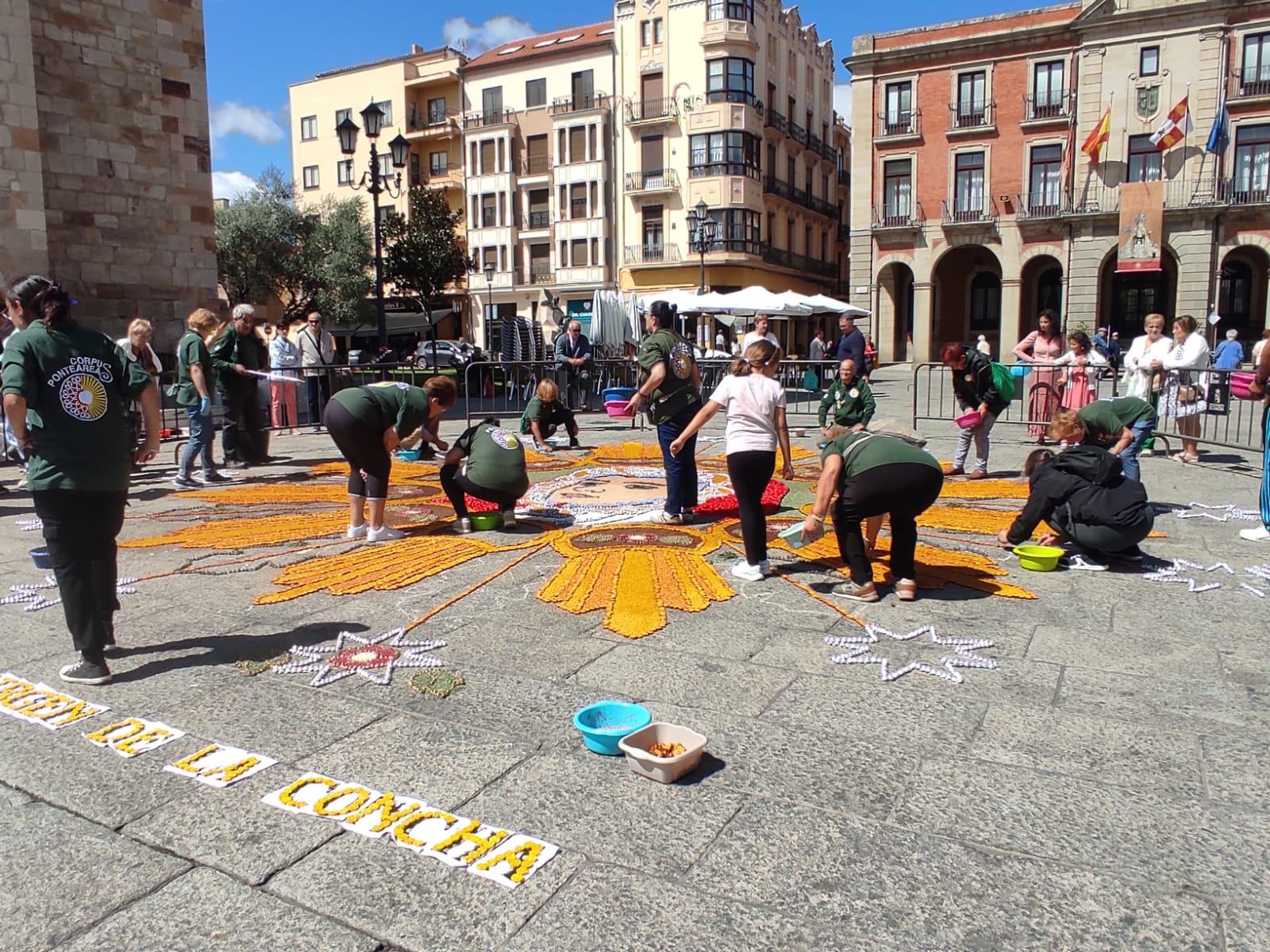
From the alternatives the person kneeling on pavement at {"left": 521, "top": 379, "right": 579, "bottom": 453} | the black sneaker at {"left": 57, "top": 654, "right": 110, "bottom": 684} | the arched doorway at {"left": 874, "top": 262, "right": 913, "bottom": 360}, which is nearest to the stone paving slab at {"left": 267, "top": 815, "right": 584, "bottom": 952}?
the black sneaker at {"left": 57, "top": 654, "right": 110, "bottom": 684}

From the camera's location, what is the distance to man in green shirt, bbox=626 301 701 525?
7078mm

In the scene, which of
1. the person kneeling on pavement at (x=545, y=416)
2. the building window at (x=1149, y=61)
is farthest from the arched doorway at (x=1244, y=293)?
the person kneeling on pavement at (x=545, y=416)

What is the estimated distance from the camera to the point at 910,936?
2.38m

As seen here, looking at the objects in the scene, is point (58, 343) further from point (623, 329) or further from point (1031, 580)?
point (623, 329)

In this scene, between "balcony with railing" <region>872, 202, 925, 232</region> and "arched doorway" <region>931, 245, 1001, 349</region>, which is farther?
"arched doorway" <region>931, 245, 1001, 349</region>

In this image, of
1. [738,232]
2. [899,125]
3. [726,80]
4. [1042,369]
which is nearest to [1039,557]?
[1042,369]

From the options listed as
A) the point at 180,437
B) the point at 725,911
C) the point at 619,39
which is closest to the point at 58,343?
the point at 725,911

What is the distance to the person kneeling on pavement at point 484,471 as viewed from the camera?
6.83 m

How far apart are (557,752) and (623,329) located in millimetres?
18392

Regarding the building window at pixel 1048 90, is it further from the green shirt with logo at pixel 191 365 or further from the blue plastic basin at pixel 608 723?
the blue plastic basin at pixel 608 723

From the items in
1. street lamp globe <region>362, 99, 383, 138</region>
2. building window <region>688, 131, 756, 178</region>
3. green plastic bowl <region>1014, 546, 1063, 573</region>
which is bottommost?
green plastic bowl <region>1014, 546, 1063, 573</region>

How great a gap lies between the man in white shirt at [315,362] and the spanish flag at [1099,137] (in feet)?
106

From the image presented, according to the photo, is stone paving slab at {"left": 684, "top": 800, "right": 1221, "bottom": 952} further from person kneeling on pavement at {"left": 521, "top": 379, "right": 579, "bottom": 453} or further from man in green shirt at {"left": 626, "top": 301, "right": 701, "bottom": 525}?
person kneeling on pavement at {"left": 521, "top": 379, "right": 579, "bottom": 453}

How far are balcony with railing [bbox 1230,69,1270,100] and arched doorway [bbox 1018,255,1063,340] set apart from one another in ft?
27.3
